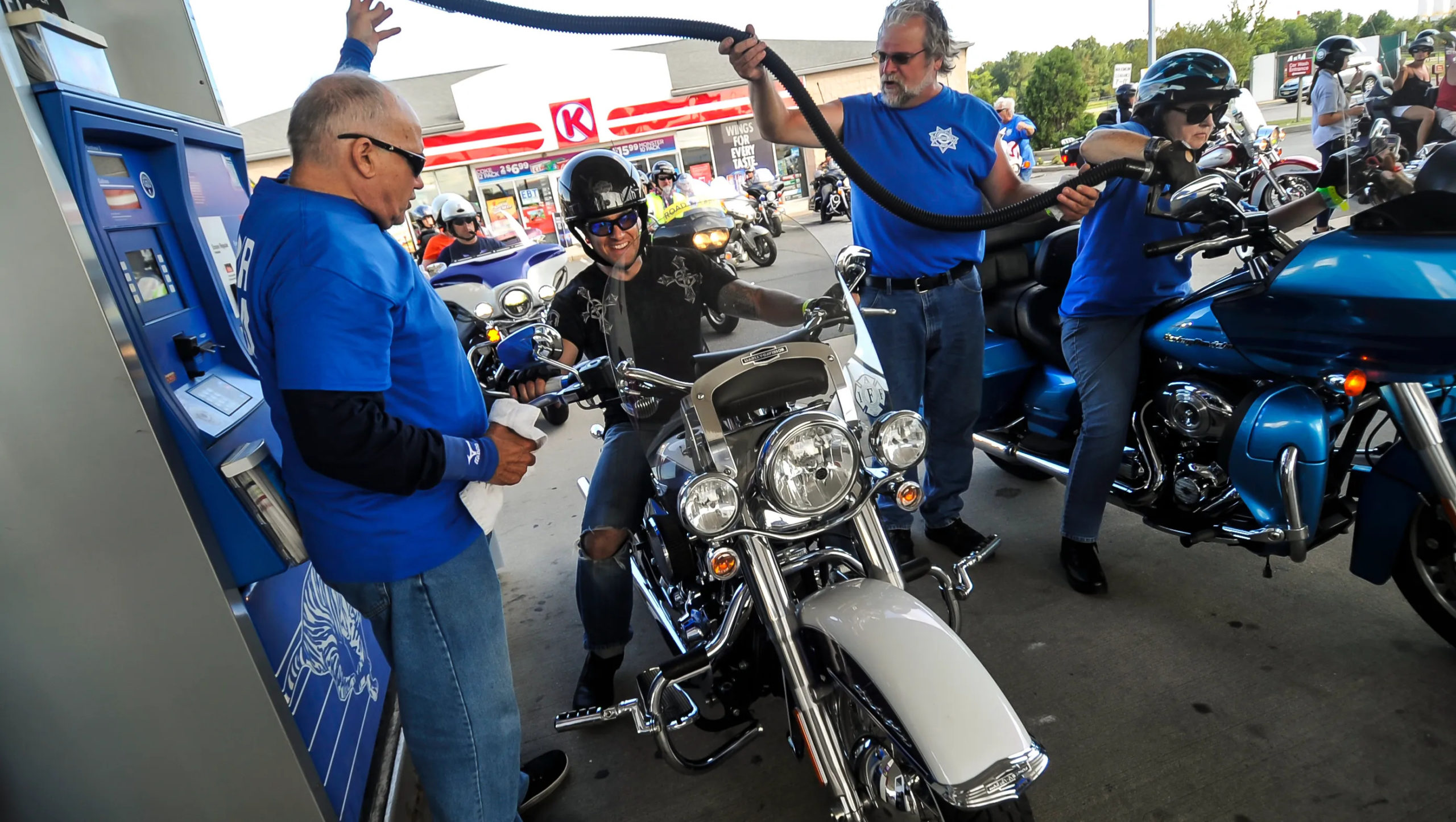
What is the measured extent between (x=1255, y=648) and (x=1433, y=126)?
126 inches

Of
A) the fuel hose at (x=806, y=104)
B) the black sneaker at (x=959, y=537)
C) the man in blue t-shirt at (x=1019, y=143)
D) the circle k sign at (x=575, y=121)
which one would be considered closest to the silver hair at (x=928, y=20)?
the fuel hose at (x=806, y=104)

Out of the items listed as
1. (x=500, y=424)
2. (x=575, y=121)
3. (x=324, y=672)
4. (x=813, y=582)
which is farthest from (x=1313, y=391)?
(x=575, y=121)

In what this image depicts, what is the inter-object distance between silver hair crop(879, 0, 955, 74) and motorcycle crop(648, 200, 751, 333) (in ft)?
4.19

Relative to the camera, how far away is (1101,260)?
2648mm

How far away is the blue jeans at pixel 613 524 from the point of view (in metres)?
2.23

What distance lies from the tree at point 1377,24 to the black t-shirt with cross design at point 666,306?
1.99m

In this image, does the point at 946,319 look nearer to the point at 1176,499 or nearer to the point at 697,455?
the point at 1176,499

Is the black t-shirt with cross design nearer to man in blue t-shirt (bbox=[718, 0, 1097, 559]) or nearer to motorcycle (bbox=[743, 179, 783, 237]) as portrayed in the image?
motorcycle (bbox=[743, 179, 783, 237])

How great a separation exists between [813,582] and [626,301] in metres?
0.79

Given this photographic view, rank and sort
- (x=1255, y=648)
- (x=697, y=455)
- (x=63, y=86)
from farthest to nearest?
(x=1255, y=648)
(x=697, y=455)
(x=63, y=86)

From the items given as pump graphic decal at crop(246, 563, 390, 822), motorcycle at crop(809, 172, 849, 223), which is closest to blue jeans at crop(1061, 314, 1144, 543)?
pump graphic decal at crop(246, 563, 390, 822)

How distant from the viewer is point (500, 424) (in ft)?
5.32

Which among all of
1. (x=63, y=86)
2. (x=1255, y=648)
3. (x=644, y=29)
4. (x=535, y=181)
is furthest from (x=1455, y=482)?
(x=535, y=181)

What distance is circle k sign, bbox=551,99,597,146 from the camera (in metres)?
19.9
